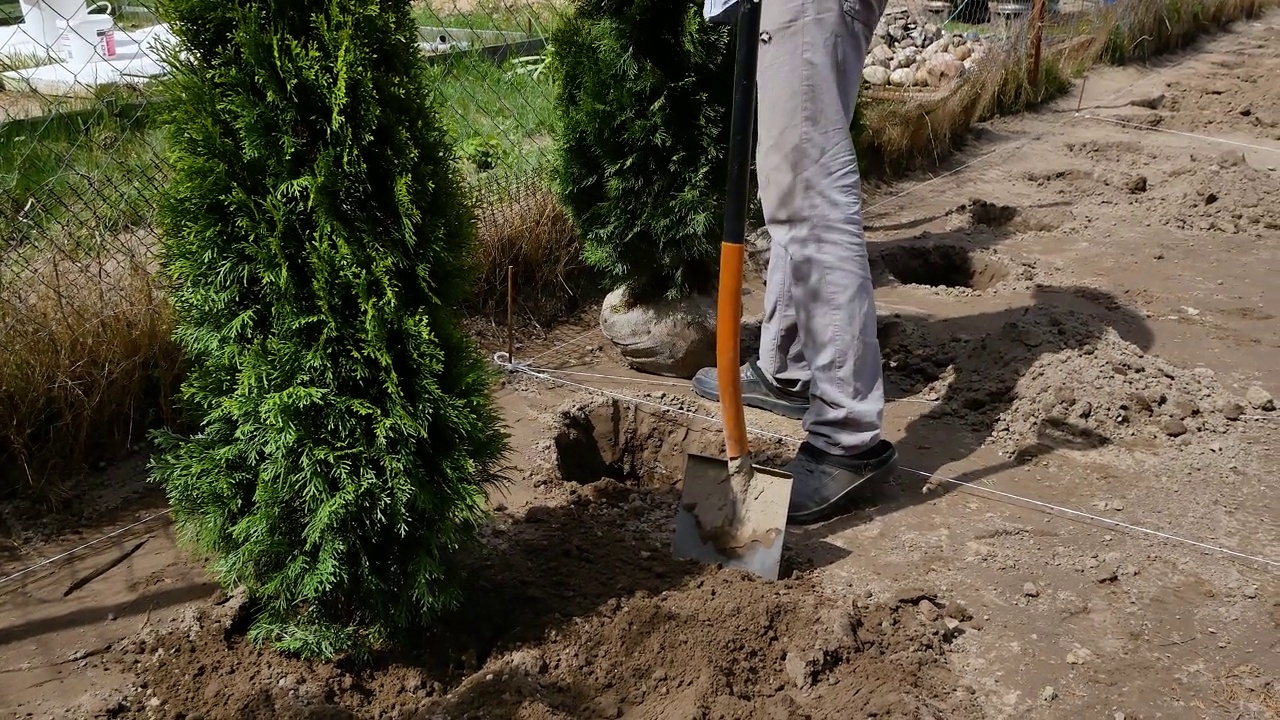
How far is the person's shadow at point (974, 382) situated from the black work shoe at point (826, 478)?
52mm

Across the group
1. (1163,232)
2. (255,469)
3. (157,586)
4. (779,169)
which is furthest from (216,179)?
(1163,232)

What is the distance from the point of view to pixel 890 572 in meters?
2.88

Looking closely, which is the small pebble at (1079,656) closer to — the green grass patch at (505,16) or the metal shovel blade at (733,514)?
the metal shovel blade at (733,514)

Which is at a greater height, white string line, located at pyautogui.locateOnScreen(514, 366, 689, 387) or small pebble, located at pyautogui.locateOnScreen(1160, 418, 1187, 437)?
white string line, located at pyautogui.locateOnScreen(514, 366, 689, 387)

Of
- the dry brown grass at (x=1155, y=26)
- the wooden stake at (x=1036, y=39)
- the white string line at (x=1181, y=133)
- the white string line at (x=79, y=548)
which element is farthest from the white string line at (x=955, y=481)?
the dry brown grass at (x=1155, y=26)

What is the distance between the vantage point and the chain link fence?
325cm

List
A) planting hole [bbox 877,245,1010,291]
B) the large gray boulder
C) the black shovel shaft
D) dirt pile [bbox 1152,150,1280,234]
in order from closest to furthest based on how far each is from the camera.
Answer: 1. the black shovel shaft
2. the large gray boulder
3. planting hole [bbox 877,245,1010,291]
4. dirt pile [bbox 1152,150,1280,234]

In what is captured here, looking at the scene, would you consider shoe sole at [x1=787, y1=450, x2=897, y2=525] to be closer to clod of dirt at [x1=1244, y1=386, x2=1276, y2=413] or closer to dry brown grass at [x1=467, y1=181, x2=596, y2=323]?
clod of dirt at [x1=1244, y1=386, x2=1276, y2=413]

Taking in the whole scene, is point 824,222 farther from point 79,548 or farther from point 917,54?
point 917,54

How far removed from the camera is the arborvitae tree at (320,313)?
2.13m

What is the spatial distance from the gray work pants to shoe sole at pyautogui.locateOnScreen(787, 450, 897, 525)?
10 cm

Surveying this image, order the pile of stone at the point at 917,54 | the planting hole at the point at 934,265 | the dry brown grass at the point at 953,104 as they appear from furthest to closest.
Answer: the pile of stone at the point at 917,54
the dry brown grass at the point at 953,104
the planting hole at the point at 934,265

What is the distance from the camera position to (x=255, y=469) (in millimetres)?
2348

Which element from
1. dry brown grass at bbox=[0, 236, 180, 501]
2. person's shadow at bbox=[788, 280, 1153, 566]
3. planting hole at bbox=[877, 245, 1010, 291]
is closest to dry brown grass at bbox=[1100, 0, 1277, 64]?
planting hole at bbox=[877, 245, 1010, 291]
